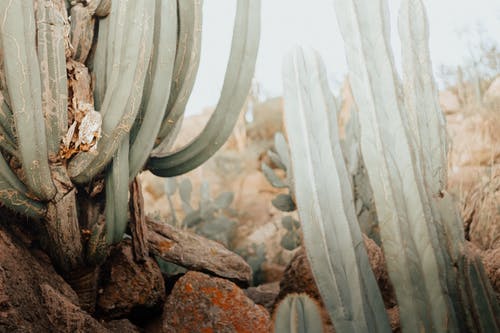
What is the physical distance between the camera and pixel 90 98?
2.47m

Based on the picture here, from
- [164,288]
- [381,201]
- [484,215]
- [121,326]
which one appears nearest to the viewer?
[381,201]

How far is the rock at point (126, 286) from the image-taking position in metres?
2.72

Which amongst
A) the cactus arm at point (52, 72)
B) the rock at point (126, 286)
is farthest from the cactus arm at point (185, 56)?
the rock at point (126, 286)

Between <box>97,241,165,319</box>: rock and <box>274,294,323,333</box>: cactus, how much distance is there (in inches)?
54.4

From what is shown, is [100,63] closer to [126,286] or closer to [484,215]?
[126,286]

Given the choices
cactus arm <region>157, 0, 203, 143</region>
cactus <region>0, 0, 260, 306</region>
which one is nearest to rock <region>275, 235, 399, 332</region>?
cactus <region>0, 0, 260, 306</region>

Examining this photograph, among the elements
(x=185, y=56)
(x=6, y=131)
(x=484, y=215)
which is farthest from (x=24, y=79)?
(x=484, y=215)

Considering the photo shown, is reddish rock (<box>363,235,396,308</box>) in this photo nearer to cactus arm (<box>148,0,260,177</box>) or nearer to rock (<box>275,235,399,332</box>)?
rock (<box>275,235,399,332</box>)

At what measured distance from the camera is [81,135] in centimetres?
228

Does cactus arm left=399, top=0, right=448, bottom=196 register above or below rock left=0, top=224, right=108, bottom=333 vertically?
above

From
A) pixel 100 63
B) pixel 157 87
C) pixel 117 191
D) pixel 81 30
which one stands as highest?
pixel 81 30

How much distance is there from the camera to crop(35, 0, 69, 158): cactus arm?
2.22 meters

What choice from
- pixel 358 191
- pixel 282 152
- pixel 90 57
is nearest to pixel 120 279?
pixel 90 57

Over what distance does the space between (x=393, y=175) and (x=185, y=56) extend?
1390 millimetres
